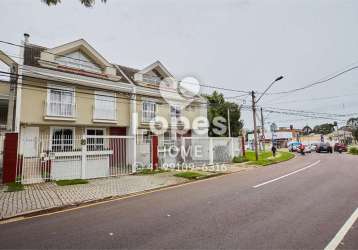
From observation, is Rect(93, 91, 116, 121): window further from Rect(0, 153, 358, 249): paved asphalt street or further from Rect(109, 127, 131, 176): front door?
Rect(0, 153, 358, 249): paved asphalt street

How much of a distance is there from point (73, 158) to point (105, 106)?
23.0 ft

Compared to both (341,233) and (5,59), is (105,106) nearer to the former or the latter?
(5,59)

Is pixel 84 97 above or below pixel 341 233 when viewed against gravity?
above

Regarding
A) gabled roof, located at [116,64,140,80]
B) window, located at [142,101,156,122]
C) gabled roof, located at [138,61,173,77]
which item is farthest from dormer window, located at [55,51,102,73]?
window, located at [142,101,156,122]

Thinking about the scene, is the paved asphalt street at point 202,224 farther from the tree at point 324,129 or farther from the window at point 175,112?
the tree at point 324,129

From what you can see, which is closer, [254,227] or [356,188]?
[254,227]

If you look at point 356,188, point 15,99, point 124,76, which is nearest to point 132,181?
point 356,188

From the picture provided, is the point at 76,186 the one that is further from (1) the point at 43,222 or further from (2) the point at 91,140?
(1) the point at 43,222

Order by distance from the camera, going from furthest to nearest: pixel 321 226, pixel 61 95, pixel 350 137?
pixel 350 137
pixel 61 95
pixel 321 226

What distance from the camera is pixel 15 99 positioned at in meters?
14.0

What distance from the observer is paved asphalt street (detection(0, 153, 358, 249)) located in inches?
148

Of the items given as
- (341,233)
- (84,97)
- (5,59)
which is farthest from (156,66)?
(341,233)

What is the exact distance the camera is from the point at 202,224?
459cm

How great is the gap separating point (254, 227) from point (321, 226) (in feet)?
4.13
